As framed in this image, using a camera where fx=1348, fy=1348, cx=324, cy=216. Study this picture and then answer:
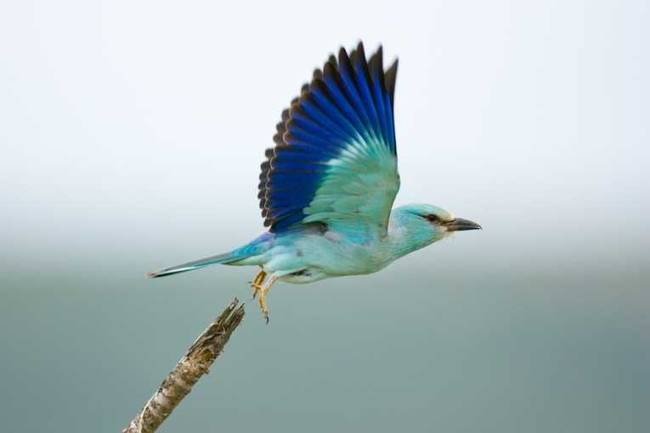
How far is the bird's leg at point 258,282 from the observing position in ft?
18.8

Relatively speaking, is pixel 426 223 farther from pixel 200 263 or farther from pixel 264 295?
pixel 200 263

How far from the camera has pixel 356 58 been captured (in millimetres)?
5621

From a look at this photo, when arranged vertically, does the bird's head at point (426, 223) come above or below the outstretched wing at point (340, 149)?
below

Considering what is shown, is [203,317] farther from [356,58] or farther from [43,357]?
[356,58]

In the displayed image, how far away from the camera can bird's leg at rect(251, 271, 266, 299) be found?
572cm

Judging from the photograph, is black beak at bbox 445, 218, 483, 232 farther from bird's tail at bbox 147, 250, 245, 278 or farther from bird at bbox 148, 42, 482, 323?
bird's tail at bbox 147, 250, 245, 278

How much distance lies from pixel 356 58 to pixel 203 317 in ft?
69.8

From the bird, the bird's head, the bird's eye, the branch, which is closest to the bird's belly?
the bird

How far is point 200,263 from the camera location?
562 centimetres

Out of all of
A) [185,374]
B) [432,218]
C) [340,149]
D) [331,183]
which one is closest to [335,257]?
[331,183]

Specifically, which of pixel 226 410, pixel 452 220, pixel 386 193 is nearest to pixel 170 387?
pixel 386 193

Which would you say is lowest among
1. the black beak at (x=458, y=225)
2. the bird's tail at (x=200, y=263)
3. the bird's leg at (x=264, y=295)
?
the bird's leg at (x=264, y=295)

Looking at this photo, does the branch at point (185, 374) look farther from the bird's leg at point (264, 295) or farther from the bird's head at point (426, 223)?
the bird's head at point (426, 223)

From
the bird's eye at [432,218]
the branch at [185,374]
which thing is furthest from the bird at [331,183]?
the branch at [185,374]
